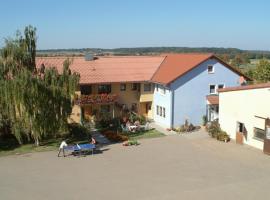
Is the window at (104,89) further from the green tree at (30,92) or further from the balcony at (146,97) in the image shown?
the green tree at (30,92)

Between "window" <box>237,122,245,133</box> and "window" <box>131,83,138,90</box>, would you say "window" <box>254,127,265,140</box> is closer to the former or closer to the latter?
"window" <box>237,122,245,133</box>

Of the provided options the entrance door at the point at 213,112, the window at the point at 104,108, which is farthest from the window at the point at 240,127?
the window at the point at 104,108

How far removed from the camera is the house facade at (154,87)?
113 feet

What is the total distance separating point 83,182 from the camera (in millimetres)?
20500

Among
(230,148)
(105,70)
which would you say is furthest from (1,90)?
(230,148)

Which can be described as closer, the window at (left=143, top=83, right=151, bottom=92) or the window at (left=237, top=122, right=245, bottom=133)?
the window at (left=237, top=122, right=245, bottom=133)

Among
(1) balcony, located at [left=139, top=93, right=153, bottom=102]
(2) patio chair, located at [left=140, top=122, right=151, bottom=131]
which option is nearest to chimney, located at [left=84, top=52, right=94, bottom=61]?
(1) balcony, located at [left=139, top=93, right=153, bottom=102]

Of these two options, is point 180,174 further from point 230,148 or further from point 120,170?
point 230,148

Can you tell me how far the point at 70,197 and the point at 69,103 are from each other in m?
11.1

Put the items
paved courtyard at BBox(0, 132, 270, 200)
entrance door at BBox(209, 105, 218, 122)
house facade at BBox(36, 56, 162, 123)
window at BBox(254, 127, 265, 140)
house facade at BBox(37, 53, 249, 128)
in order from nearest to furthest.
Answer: paved courtyard at BBox(0, 132, 270, 200)
window at BBox(254, 127, 265, 140)
house facade at BBox(37, 53, 249, 128)
house facade at BBox(36, 56, 162, 123)
entrance door at BBox(209, 105, 218, 122)

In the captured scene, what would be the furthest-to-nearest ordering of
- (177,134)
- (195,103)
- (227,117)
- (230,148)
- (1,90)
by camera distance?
1. (195,103)
2. (177,134)
3. (227,117)
4. (230,148)
5. (1,90)

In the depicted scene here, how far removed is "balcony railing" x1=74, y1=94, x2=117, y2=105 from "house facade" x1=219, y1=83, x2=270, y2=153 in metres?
10.5

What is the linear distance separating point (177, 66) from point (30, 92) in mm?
16173

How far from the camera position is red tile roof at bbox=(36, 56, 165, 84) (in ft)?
116
